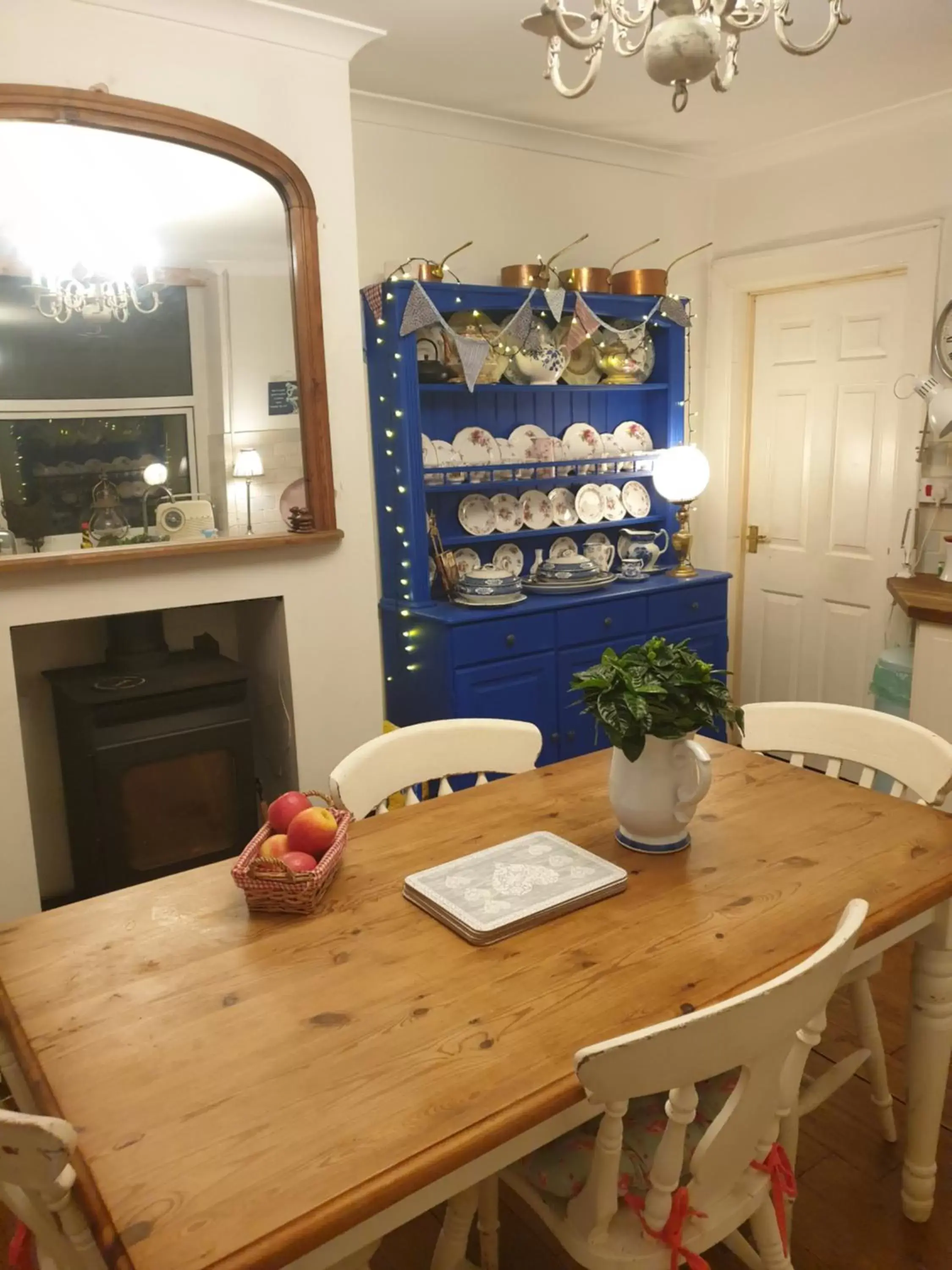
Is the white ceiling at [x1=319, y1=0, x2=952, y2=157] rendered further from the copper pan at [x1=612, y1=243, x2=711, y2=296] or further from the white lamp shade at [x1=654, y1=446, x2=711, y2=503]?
the white lamp shade at [x1=654, y1=446, x2=711, y2=503]

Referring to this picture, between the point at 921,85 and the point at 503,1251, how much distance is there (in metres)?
3.63

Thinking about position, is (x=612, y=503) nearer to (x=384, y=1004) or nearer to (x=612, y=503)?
(x=612, y=503)

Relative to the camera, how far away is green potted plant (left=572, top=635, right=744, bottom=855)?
57.7 inches

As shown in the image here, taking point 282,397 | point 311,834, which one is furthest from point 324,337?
point 311,834

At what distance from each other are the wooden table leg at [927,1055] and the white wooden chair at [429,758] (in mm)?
804

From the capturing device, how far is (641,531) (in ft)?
13.3

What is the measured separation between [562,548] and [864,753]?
2062 millimetres

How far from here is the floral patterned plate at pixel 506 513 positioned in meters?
3.66

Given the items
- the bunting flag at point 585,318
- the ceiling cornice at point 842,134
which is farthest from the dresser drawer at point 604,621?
the ceiling cornice at point 842,134

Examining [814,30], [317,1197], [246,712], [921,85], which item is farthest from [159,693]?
[921,85]

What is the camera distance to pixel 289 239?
267 centimetres

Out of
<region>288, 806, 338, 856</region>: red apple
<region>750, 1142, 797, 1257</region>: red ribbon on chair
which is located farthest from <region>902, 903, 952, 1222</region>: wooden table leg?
<region>288, 806, 338, 856</region>: red apple

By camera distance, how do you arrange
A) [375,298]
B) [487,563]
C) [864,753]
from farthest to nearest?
[487,563] → [375,298] → [864,753]

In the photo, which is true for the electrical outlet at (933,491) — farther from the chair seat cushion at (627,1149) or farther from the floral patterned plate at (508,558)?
the chair seat cushion at (627,1149)
